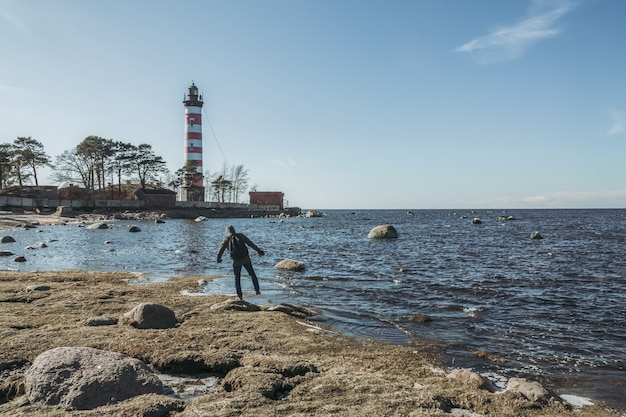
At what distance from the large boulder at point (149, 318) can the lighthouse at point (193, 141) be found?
84117 mm

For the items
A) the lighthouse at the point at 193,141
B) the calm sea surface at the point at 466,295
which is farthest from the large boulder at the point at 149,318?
the lighthouse at the point at 193,141

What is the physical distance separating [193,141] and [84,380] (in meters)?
89.8

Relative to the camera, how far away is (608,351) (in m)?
8.66

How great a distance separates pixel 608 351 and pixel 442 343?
3.28 m

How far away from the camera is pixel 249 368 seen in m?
6.38

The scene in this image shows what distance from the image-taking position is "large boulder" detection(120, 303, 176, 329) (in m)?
8.78

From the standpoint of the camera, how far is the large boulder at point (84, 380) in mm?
5160

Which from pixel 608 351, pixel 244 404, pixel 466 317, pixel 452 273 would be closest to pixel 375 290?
pixel 466 317

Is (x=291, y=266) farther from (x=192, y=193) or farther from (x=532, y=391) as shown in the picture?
(x=192, y=193)

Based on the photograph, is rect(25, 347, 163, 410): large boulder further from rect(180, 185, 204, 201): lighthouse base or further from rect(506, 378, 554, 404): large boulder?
rect(180, 185, 204, 201): lighthouse base

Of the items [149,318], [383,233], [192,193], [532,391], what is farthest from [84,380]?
[192,193]

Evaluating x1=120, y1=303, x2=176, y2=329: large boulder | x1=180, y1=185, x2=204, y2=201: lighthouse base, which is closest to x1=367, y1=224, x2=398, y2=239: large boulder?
x1=120, y1=303, x2=176, y2=329: large boulder

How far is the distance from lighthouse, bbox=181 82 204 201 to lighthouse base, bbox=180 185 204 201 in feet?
0.81

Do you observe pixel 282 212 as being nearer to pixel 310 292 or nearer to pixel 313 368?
pixel 310 292
